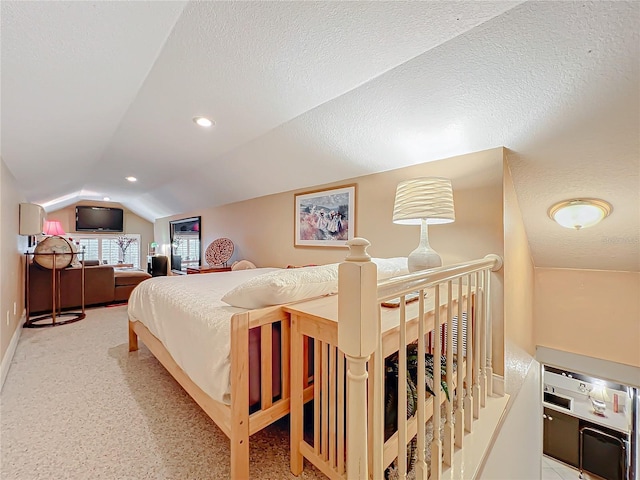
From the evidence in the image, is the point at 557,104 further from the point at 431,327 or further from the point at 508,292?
the point at 431,327

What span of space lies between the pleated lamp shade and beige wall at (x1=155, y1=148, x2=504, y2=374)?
306mm

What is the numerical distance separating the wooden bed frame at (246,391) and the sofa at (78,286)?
154 inches

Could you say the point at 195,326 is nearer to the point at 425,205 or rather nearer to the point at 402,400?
the point at 402,400

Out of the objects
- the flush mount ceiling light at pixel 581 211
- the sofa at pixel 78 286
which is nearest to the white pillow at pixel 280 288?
the flush mount ceiling light at pixel 581 211

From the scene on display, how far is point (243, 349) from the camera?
1.19m

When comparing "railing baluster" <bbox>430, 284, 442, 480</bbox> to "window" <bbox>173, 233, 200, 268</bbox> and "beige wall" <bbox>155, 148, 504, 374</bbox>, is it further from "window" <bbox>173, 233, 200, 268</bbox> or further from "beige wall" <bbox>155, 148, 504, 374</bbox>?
"window" <bbox>173, 233, 200, 268</bbox>

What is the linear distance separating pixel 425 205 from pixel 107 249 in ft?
28.2

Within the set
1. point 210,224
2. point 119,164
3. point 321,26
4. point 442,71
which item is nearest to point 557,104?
point 442,71

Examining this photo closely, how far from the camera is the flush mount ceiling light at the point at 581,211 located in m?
1.88

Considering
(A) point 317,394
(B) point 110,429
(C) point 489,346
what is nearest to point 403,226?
(C) point 489,346

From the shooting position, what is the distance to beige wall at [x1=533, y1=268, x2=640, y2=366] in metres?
2.28

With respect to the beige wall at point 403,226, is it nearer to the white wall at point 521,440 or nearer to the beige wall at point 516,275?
the beige wall at point 516,275

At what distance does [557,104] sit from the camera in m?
1.44

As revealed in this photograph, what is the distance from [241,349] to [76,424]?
54.1 inches
